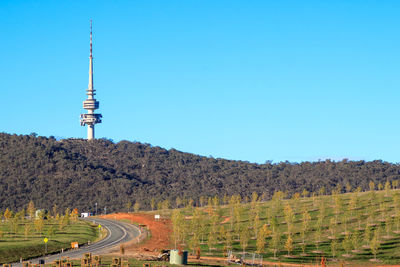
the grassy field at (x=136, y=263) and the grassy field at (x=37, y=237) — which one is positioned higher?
the grassy field at (x=37, y=237)

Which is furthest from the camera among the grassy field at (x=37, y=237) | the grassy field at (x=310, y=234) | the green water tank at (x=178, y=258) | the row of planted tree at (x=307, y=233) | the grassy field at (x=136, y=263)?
the row of planted tree at (x=307, y=233)

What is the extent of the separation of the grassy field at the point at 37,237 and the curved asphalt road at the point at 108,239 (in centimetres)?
352

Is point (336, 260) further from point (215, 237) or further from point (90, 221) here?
point (90, 221)

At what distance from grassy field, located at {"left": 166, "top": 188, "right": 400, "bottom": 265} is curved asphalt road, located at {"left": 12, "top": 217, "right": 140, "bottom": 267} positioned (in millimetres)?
11990

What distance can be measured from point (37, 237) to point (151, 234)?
24.9 m

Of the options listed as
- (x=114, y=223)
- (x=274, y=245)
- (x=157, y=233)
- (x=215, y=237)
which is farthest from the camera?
(x=114, y=223)

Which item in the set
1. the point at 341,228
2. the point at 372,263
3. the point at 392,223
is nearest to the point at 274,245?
the point at 372,263

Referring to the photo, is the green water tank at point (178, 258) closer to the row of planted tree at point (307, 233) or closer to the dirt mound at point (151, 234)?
the dirt mound at point (151, 234)

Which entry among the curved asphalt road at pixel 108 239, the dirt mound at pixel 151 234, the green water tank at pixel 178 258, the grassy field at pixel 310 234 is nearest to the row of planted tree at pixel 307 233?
the grassy field at pixel 310 234

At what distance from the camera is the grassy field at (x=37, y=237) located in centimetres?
10256

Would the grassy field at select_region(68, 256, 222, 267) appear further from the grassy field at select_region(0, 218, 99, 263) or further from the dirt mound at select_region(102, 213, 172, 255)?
the grassy field at select_region(0, 218, 99, 263)

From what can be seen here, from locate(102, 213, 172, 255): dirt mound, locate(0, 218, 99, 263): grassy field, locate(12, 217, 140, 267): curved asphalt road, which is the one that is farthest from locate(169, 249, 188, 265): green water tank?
locate(0, 218, 99, 263): grassy field

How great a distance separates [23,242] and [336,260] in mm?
58642

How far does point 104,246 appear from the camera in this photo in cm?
11462
